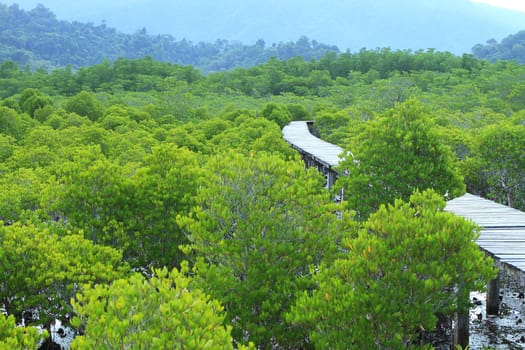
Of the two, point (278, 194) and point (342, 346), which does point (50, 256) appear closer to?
point (278, 194)

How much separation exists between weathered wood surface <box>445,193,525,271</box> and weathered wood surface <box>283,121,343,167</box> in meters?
6.09

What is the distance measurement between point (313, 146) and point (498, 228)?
17872mm

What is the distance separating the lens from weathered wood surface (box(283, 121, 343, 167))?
2795cm

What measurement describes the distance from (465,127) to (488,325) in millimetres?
24658

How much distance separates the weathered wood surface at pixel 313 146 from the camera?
91.7 ft

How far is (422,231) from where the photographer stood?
33.2 feet

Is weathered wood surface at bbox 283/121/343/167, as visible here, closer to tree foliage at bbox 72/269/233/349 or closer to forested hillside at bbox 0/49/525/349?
forested hillside at bbox 0/49/525/349

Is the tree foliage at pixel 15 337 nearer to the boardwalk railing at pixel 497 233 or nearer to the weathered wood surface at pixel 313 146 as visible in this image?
the boardwalk railing at pixel 497 233

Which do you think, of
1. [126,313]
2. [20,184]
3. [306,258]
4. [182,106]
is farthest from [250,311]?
[182,106]

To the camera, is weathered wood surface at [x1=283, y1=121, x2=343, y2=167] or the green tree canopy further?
weathered wood surface at [x1=283, y1=121, x2=343, y2=167]

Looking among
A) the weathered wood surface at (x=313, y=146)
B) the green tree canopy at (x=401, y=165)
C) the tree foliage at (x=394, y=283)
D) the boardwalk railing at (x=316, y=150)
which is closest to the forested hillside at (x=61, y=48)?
the weathered wood surface at (x=313, y=146)

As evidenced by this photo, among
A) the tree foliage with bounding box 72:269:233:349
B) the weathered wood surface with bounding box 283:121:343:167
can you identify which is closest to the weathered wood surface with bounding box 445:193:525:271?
the weathered wood surface with bounding box 283:121:343:167

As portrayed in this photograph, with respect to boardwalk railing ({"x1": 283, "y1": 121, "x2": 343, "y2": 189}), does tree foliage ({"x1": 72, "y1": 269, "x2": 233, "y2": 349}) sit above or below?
above

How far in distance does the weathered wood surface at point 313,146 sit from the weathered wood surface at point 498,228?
6.09m
